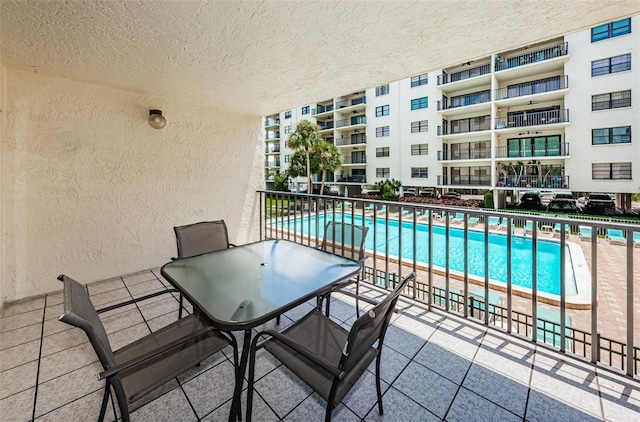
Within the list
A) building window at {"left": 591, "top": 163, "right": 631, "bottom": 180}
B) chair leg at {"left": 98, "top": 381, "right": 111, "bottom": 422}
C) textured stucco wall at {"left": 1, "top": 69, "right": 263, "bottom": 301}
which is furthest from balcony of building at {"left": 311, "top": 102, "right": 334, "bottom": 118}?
chair leg at {"left": 98, "top": 381, "right": 111, "bottom": 422}

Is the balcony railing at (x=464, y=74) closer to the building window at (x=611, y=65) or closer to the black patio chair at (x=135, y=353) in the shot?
the building window at (x=611, y=65)

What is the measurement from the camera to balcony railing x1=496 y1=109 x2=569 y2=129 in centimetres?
1420

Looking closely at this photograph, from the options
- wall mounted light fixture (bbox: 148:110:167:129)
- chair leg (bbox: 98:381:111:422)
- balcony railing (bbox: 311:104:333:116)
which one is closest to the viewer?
chair leg (bbox: 98:381:111:422)

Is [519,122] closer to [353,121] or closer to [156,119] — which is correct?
[353,121]

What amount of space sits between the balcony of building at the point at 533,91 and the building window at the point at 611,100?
1393 mm

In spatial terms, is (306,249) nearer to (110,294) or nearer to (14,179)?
(110,294)

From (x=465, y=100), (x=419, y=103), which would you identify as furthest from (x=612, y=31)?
(x=419, y=103)

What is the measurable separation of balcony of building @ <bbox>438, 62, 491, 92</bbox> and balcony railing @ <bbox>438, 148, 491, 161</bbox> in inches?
161

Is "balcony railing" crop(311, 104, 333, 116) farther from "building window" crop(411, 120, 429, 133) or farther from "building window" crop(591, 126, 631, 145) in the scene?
"building window" crop(591, 126, 631, 145)

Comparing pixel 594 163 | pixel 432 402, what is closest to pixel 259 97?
pixel 432 402

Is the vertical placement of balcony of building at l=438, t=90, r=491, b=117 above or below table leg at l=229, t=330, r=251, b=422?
above

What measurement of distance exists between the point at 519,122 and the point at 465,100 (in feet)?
11.1

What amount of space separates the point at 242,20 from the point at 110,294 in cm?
319

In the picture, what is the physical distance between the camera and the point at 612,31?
12.9 m
